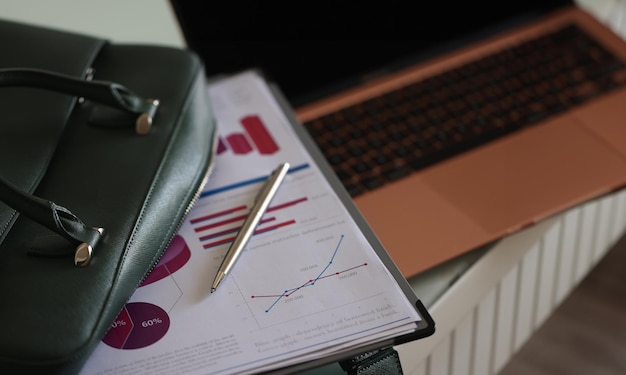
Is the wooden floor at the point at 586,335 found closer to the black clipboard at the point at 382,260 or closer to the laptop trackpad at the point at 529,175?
the laptop trackpad at the point at 529,175

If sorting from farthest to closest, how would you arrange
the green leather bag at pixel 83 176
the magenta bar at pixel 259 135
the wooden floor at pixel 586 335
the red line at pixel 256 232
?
the wooden floor at pixel 586 335 < the magenta bar at pixel 259 135 < the red line at pixel 256 232 < the green leather bag at pixel 83 176

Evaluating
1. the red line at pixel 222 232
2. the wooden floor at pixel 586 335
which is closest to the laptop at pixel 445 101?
the red line at pixel 222 232

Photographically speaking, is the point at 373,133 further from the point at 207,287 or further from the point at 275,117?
the point at 207,287

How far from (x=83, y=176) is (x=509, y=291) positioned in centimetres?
49

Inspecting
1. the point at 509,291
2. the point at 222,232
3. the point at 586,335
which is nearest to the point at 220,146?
the point at 222,232

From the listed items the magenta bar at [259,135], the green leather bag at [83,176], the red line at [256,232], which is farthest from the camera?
the magenta bar at [259,135]

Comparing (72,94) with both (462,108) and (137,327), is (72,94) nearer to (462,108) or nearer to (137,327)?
(137,327)

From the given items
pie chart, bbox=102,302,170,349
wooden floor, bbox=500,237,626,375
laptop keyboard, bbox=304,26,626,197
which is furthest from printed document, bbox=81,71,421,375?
wooden floor, bbox=500,237,626,375

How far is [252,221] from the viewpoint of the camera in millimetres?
664

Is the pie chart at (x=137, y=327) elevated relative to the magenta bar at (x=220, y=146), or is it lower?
lower

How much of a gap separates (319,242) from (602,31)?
0.51 m

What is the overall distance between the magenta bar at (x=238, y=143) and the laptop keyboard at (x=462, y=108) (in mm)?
95

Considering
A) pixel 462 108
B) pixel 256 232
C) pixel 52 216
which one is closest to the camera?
pixel 52 216

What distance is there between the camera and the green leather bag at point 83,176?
53 centimetres
